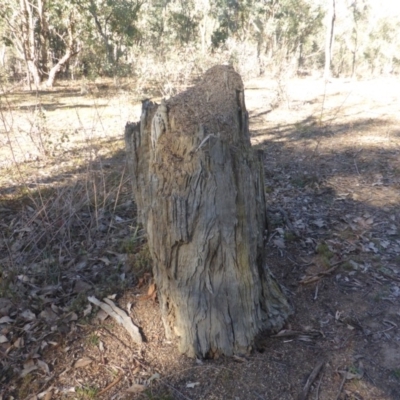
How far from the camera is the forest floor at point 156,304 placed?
218cm

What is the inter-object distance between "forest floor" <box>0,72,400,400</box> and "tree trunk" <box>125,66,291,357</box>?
0.22 meters

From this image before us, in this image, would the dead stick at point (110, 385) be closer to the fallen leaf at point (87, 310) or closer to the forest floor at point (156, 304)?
the forest floor at point (156, 304)

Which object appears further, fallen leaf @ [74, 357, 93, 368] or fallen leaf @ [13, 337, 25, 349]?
fallen leaf @ [13, 337, 25, 349]

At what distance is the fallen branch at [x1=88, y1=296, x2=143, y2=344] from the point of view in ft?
8.03

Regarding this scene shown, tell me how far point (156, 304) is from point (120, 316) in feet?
0.82

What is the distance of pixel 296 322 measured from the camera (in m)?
2.56

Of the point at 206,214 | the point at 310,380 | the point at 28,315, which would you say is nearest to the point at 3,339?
the point at 28,315

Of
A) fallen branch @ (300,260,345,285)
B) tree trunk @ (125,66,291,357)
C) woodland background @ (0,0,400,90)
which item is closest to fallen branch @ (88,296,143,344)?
tree trunk @ (125,66,291,357)

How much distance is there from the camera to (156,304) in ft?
8.77

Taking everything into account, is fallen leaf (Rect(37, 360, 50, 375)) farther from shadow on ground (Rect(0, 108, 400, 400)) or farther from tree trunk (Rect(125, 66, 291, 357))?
tree trunk (Rect(125, 66, 291, 357))

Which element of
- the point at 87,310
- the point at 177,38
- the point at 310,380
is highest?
the point at 177,38

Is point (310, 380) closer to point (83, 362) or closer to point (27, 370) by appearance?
point (83, 362)

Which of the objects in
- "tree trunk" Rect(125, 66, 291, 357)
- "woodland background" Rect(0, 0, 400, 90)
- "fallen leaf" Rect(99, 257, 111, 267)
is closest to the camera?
"tree trunk" Rect(125, 66, 291, 357)

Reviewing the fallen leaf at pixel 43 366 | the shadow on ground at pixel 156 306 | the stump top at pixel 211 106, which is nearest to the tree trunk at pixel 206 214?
the stump top at pixel 211 106
